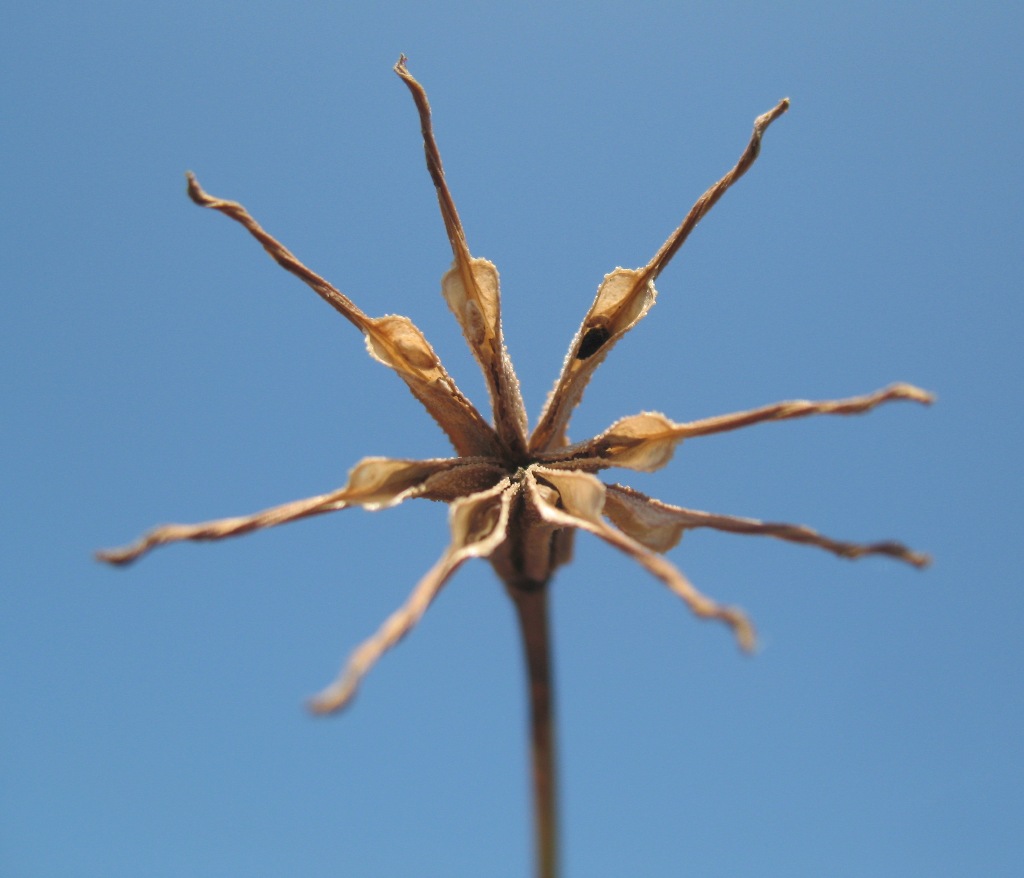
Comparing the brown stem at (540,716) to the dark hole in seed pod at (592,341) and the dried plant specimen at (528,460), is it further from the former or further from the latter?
the dark hole in seed pod at (592,341)

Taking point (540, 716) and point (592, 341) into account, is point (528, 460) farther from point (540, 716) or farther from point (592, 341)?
point (540, 716)

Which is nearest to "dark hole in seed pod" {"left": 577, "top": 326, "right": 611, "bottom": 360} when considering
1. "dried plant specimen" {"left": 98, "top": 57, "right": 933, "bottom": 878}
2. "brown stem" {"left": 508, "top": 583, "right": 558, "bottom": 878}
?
"dried plant specimen" {"left": 98, "top": 57, "right": 933, "bottom": 878}

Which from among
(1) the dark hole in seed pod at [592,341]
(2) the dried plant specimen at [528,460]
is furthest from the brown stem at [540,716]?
(1) the dark hole in seed pod at [592,341]

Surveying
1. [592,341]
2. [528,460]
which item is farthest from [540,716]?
[592,341]

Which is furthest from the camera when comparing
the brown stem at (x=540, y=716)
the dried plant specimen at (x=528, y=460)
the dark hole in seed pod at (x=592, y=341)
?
the dark hole in seed pod at (x=592, y=341)

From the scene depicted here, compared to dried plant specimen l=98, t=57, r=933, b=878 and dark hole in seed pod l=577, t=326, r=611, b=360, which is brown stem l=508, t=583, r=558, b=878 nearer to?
dried plant specimen l=98, t=57, r=933, b=878

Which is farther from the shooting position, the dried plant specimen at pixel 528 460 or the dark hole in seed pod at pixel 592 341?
the dark hole in seed pod at pixel 592 341
